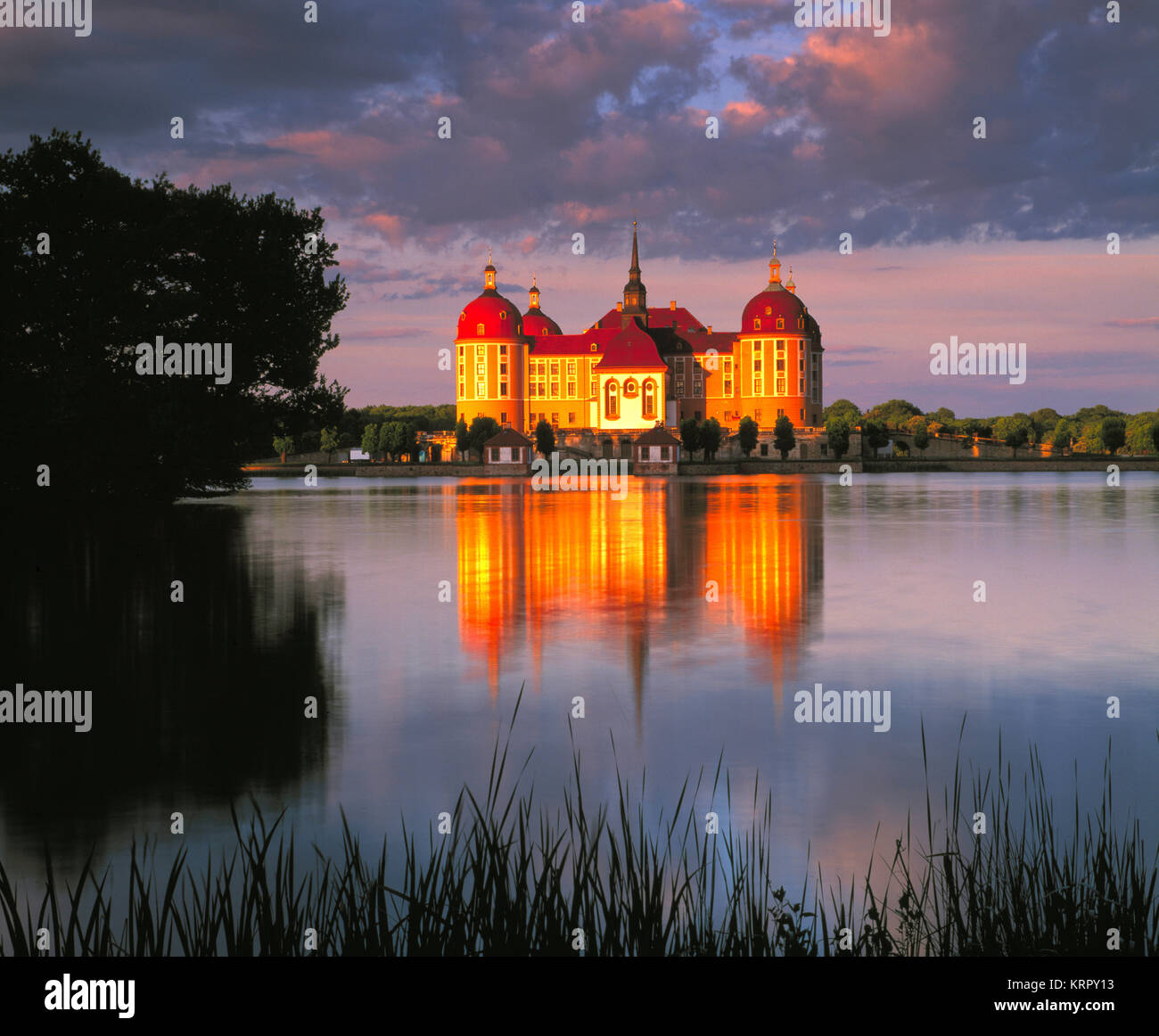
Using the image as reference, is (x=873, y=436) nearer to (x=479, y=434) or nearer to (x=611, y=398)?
(x=611, y=398)

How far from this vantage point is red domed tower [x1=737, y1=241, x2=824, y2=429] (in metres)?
182

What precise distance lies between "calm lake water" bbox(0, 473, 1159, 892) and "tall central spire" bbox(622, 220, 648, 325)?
162 metres

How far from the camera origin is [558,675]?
49.8 ft

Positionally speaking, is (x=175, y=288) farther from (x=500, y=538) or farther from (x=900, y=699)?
(x=900, y=699)

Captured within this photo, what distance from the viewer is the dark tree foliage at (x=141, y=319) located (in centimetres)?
4116

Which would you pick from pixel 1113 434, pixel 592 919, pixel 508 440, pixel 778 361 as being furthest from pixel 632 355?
pixel 592 919

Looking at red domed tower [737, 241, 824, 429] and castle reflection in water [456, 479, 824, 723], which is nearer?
castle reflection in water [456, 479, 824, 723]

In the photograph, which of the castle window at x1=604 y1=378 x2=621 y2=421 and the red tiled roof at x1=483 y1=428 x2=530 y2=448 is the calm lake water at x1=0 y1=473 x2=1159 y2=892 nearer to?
the red tiled roof at x1=483 y1=428 x2=530 y2=448

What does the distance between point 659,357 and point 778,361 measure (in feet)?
66.4

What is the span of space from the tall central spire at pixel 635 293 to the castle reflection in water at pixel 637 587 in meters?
145

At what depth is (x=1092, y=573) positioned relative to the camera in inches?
1073

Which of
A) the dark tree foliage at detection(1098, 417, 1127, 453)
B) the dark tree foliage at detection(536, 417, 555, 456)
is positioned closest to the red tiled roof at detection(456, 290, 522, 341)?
the dark tree foliage at detection(536, 417, 555, 456)

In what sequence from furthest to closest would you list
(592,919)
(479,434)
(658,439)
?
(479,434) < (658,439) < (592,919)
